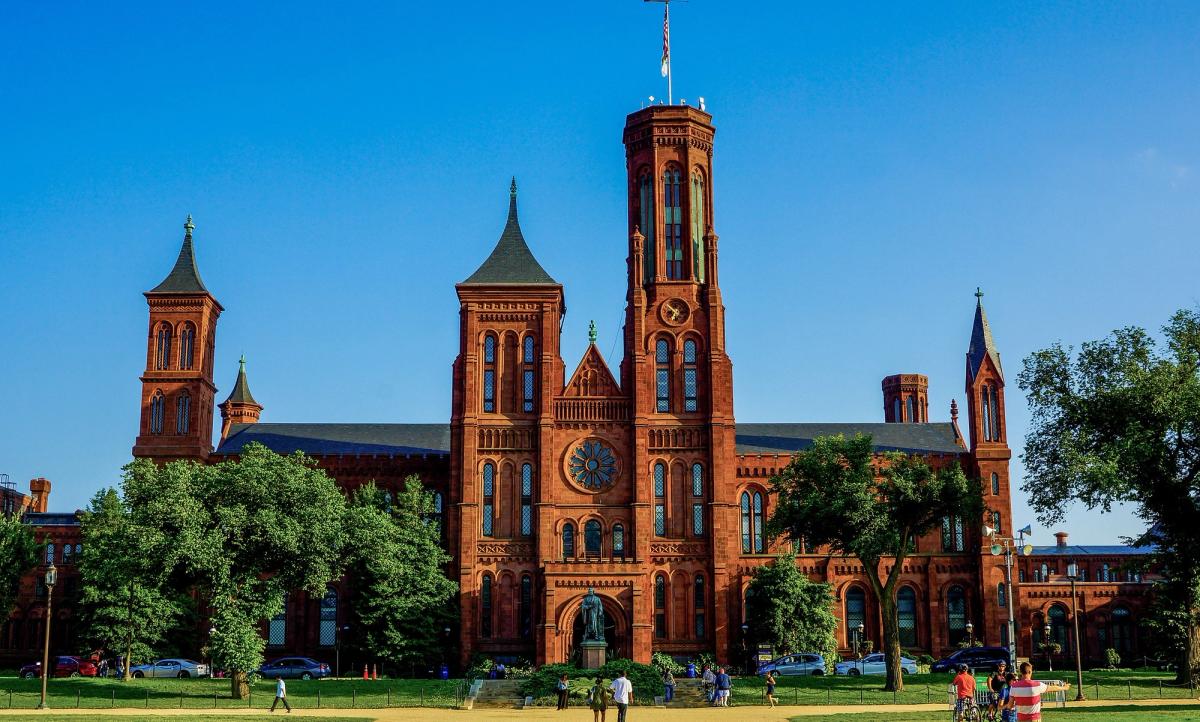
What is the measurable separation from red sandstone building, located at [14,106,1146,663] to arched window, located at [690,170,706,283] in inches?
5.2

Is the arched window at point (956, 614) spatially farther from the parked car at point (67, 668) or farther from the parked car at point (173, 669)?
the parked car at point (67, 668)

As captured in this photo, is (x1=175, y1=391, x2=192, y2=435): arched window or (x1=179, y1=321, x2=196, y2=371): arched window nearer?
(x1=175, y1=391, x2=192, y2=435): arched window

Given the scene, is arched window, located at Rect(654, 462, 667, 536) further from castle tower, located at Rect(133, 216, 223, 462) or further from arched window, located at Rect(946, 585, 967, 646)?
castle tower, located at Rect(133, 216, 223, 462)

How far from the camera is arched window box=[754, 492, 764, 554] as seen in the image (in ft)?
268

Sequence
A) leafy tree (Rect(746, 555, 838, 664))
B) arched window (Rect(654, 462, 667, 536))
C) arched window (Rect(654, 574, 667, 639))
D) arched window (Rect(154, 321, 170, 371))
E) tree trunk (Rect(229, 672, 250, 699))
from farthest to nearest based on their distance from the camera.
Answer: arched window (Rect(154, 321, 170, 371)) < arched window (Rect(654, 462, 667, 536)) < arched window (Rect(654, 574, 667, 639)) < leafy tree (Rect(746, 555, 838, 664)) < tree trunk (Rect(229, 672, 250, 699))

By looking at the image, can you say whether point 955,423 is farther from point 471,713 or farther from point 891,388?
point 471,713

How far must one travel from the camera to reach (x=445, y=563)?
73.7 meters

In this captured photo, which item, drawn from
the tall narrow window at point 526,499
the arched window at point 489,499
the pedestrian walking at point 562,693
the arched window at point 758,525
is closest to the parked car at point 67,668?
the arched window at point 489,499

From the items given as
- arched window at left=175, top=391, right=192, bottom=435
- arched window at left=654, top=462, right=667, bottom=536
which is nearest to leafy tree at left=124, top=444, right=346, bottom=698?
arched window at left=654, top=462, right=667, bottom=536

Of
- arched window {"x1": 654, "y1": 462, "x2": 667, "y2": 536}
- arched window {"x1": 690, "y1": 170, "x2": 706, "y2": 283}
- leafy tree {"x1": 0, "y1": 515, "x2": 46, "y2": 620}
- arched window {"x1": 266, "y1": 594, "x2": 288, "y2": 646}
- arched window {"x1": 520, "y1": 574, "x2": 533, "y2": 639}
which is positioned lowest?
arched window {"x1": 266, "y1": 594, "x2": 288, "y2": 646}

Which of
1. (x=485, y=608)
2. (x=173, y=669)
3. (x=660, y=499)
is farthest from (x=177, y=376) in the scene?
(x=660, y=499)

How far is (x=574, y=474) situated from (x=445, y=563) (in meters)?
8.83

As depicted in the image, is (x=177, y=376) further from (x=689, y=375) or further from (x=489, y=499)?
(x=689, y=375)

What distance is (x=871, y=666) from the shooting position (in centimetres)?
6931
